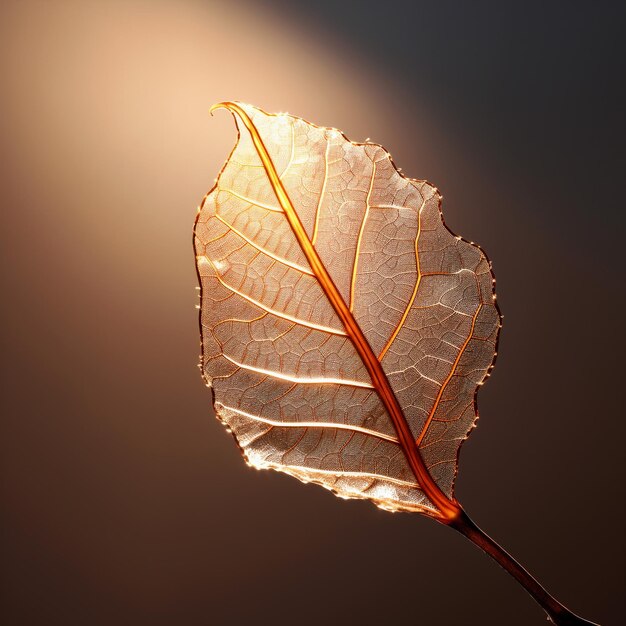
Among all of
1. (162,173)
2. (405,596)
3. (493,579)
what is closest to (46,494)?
(162,173)

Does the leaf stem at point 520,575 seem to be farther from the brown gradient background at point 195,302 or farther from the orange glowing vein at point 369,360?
the brown gradient background at point 195,302

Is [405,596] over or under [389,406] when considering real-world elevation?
under

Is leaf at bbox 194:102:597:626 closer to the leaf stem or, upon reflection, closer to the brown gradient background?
the leaf stem

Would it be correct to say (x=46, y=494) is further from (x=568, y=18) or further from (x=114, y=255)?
(x=568, y=18)

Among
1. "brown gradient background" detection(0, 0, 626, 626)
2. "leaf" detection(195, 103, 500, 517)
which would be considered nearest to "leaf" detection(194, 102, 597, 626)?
"leaf" detection(195, 103, 500, 517)

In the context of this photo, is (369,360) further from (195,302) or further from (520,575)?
(195,302)

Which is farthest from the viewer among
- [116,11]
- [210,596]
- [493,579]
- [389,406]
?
[493,579]

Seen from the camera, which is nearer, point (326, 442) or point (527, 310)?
point (326, 442)
